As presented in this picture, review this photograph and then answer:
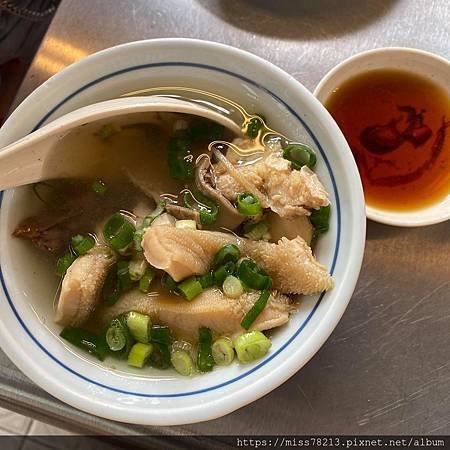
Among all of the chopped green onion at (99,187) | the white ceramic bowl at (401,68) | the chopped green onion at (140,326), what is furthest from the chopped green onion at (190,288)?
the white ceramic bowl at (401,68)

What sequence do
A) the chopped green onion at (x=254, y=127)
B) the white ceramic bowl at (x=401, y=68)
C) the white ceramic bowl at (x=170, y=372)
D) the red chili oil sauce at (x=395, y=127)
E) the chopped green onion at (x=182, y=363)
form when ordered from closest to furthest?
the white ceramic bowl at (x=170, y=372) < the chopped green onion at (x=182, y=363) < the chopped green onion at (x=254, y=127) < the white ceramic bowl at (x=401, y=68) < the red chili oil sauce at (x=395, y=127)

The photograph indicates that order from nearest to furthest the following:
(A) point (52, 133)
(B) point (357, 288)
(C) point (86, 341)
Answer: (A) point (52, 133), (C) point (86, 341), (B) point (357, 288)

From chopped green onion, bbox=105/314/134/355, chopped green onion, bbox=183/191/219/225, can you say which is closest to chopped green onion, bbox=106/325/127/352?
chopped green onion, bbox=105/314/134/355

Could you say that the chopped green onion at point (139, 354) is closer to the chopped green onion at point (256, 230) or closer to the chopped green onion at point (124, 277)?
the chopped green onion at point (124, 277)

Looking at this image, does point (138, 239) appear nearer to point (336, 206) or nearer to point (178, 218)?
point (178, 218)

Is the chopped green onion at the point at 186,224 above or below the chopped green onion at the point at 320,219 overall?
below

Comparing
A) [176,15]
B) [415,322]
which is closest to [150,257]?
[415,322]

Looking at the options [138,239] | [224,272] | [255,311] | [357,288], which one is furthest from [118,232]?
[357,288]

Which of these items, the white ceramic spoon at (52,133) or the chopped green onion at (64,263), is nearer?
the white ceramic spoon at (52,133)
